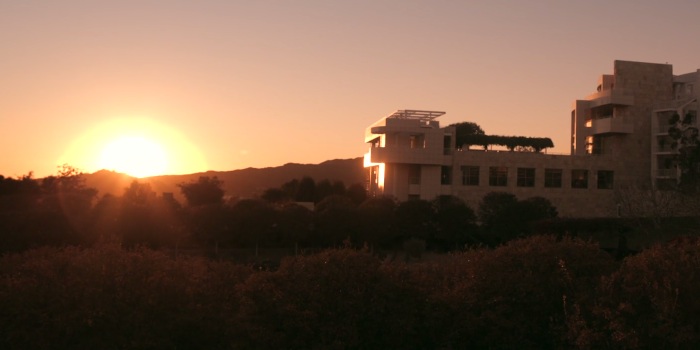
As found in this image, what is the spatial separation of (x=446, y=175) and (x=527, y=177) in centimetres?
752

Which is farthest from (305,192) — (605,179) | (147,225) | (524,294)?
(524,294)

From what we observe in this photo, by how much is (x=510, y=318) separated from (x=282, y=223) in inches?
1368

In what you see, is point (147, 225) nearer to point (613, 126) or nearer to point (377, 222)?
point (377, 222)

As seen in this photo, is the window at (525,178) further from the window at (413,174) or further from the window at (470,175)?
the window at (413,174)

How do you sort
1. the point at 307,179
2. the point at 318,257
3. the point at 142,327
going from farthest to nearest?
1. the point at 307,179
2. the point at 318,257
3. the point at 142,327

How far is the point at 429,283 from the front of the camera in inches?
760

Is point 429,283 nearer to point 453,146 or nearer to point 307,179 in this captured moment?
point 453,146

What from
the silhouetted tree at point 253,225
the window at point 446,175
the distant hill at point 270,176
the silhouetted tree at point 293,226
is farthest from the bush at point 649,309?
the distant hill at point 270,176

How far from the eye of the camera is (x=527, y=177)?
68625 mm

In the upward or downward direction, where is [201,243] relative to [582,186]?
downward

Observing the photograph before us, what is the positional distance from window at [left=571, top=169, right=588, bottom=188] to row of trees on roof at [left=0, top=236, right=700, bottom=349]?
167 ft

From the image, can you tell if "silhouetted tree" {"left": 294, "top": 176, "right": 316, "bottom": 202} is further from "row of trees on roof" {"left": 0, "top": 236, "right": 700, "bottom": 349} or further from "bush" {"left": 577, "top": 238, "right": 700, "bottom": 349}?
"bush" {"left": 577, "top": 238, "right": 700, "bottom": 349}

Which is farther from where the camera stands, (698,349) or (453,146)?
(453,146)

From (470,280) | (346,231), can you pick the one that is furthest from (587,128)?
(470,280)
